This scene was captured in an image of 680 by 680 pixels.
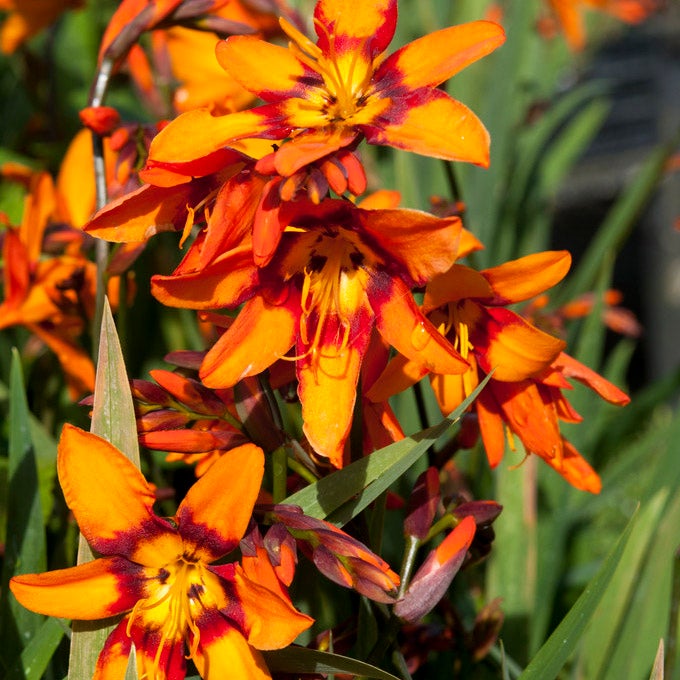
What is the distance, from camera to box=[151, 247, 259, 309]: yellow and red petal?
60 cm

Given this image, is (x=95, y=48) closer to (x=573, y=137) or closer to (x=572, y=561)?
(x=573, y=137)

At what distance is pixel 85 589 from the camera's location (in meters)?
0.63

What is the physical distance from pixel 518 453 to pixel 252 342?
60 cm

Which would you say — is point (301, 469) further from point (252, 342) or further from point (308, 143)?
point (308, 143)

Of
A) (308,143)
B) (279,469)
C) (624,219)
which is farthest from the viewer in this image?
(624,219)

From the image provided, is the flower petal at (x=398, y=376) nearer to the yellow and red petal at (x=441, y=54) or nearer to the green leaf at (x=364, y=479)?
the green leaf at (x=364, y=479)

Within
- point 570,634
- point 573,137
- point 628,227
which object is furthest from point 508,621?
point 573,137

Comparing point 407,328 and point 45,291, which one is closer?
point 407,328

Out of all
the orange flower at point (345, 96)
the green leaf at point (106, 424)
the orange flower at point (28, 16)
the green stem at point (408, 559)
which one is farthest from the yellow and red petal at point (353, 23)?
the orange flower at point (28, 16)

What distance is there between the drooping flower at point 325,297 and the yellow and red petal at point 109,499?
79mm

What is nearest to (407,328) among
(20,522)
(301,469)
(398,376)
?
(398,376)

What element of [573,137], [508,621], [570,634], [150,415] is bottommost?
[508,621]

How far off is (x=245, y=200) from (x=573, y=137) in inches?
61.1

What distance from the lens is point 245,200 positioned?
23.5 inches
